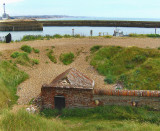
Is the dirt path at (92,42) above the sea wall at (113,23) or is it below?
below

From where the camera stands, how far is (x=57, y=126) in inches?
296

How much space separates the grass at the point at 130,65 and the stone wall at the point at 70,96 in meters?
3.54

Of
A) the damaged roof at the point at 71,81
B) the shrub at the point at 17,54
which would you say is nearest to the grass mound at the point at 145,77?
the damaged roof at the point at 71,81

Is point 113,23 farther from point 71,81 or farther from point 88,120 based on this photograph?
point 88,120

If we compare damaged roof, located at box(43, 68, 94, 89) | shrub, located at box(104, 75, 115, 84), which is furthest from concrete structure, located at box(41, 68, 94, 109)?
shrub, located at box(104, 75, 115, 84)

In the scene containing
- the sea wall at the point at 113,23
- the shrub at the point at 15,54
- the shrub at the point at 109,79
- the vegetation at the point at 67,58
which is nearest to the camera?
the shrub at the point at 109,79

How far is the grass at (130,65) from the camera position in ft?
42.8

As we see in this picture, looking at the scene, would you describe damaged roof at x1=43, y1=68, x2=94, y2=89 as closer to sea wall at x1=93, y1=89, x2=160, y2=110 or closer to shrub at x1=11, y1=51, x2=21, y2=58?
sea wall at x1=93, y1=89, x2=160, y2=110

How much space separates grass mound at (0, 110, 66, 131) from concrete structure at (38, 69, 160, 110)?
10.00 ft

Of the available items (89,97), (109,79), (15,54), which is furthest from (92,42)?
(89,97)

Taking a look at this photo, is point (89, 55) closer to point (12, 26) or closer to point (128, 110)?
point (128, 110)

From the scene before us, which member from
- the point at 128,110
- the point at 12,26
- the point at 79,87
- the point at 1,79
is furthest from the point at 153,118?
→ the point at 12,26

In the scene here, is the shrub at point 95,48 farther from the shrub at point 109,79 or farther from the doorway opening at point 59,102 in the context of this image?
the doorway opening at point 59,102

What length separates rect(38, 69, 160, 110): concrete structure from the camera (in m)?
10.2
